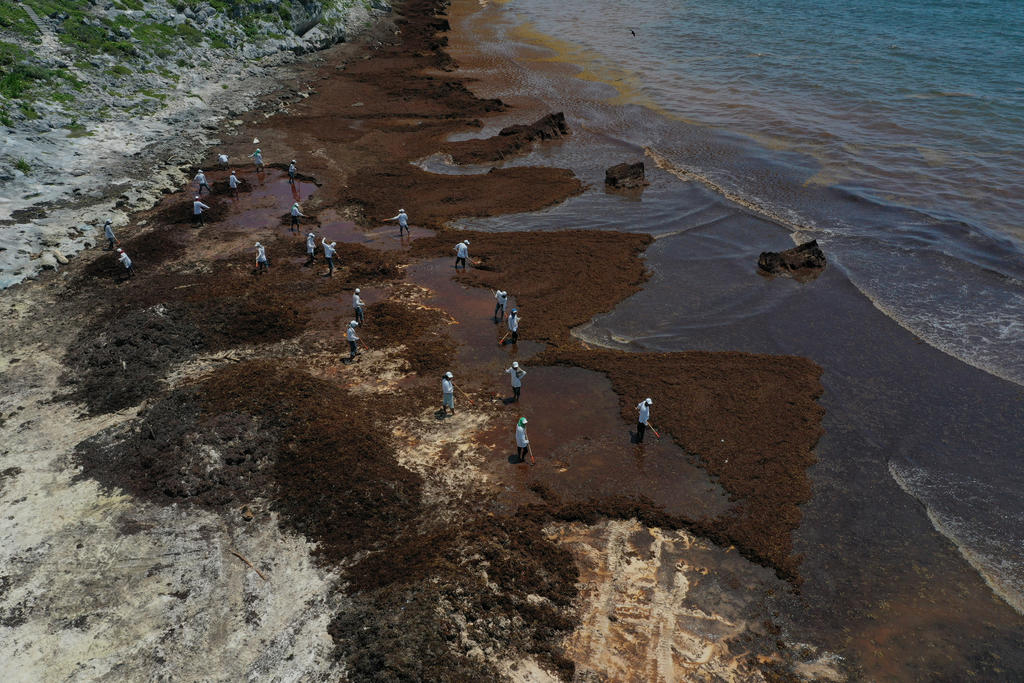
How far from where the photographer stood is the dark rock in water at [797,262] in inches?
1054

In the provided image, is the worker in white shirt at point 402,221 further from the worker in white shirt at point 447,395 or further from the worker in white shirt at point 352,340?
the worker in white shirt at point 447,395

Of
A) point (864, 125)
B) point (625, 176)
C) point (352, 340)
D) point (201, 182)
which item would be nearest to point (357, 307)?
point (352, 340)

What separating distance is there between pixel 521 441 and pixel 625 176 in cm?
2257

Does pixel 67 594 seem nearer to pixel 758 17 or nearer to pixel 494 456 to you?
pixel 494 456

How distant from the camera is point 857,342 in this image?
888 inches

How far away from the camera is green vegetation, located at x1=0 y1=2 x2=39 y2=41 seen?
3753 cm

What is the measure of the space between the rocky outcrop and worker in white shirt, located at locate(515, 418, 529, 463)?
24.8 m

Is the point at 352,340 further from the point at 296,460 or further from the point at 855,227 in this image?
the point at 855,227

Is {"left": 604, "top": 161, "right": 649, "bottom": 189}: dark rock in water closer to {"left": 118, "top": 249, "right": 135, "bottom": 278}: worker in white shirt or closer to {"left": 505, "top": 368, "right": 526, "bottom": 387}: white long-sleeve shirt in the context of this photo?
{"left": 505, "top": 368, "right": 526, "bottom": 387}: white long-sleeve shirt

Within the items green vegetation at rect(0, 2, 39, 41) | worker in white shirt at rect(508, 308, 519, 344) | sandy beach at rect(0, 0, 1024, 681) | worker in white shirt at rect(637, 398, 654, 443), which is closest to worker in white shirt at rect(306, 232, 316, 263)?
sandy beach at rect(0, 0, 1024, 681)

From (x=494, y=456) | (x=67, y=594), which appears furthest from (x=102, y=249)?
(x=494, y=456)

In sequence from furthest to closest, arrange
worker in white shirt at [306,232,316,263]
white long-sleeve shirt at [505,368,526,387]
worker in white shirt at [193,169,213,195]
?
worker in white shirt at [193,169,213,195] < worker in white shirt at [306,232,316,263] < white long-sleeve shirt at [505,368,526,387]

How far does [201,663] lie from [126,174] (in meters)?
28.8

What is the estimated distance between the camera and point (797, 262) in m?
27.0
